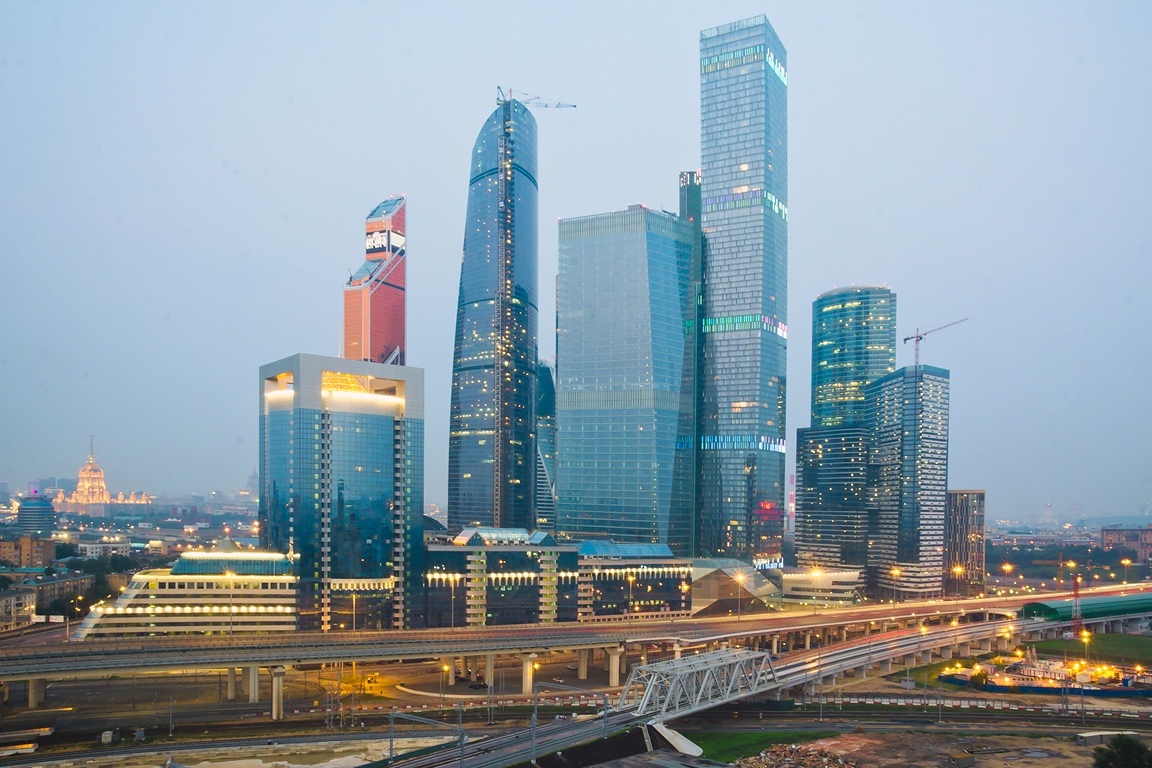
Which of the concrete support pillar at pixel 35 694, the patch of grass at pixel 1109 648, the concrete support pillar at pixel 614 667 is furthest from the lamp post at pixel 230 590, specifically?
the patch of grass at pixel 1109 648

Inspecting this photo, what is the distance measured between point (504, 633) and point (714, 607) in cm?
6829

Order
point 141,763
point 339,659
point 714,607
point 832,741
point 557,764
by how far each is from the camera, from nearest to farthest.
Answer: point 557,764 < point 141,763 < point 832,741 < point 339,659 < point 714,607

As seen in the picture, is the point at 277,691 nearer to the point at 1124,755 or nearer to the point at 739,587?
the point at 1124,755

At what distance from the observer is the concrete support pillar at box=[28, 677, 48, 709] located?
92.2m

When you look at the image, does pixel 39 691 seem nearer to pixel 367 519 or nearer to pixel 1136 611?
pixel 367 519

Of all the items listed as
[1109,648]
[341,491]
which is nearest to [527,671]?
[341,491]

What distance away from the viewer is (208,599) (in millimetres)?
118062

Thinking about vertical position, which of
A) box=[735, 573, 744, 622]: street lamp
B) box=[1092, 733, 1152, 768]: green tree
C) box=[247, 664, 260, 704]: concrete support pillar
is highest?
box=[1092, 733, 1152, 768]: green tree

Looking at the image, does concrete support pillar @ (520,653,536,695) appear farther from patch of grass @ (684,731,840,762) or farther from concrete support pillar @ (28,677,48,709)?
concrete support pillar @ (28,677,48,709)

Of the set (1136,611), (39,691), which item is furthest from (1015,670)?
(39,691)

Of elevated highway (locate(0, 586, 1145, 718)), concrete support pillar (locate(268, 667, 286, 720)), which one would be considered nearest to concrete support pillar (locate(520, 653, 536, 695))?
elevated highway (locate(0, 586, 1145, 718))

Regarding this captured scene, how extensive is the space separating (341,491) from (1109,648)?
13197 centimetres

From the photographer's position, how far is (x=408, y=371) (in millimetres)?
141125

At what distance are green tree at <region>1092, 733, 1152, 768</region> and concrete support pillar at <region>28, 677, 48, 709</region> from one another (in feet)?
335
